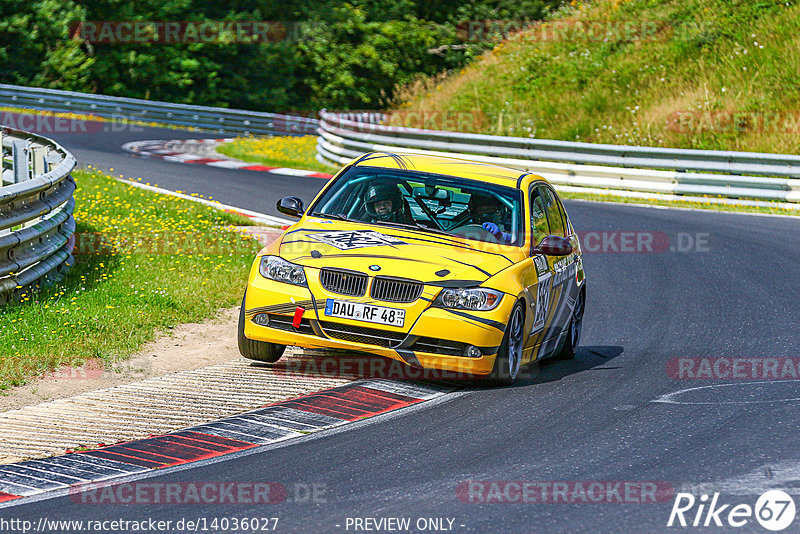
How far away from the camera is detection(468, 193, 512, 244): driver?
363 inches

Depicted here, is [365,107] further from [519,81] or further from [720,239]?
[720,239]

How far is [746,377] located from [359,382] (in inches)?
123

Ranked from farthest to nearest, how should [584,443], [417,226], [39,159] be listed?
1. [39,159]
2. [417,226]
3. [584,443]

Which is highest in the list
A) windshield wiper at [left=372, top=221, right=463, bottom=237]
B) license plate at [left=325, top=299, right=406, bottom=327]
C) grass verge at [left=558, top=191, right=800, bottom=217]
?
windshield wiper at [left=372, top=221, right=463, bottom=237]

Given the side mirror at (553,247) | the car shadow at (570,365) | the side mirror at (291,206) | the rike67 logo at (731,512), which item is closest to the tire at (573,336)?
A: the car shadow at (570,365)

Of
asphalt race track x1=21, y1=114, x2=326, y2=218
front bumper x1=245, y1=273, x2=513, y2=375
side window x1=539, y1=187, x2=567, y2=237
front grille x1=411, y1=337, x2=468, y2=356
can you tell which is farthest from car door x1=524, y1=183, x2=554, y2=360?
asphalt race track x1=21, y1=114, x2=326, y2=218

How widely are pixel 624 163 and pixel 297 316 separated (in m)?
15.4

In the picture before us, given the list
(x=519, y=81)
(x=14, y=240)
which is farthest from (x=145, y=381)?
(x=519, y=81)

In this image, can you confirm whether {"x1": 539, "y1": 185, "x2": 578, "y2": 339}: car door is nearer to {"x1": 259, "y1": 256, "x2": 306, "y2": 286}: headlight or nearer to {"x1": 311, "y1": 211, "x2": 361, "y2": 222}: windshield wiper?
{"x1": 311, "y1": 211, "x2": 361, "y2": 222}: windshield wiper

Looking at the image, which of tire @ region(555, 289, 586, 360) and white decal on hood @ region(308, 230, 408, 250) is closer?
white decal on hood @ region(308, 230, 408, 250)

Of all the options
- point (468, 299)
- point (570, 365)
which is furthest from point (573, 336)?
point (468, 299)

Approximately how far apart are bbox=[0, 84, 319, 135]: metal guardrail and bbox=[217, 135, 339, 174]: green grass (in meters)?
0.85

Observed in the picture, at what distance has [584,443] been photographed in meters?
6.98

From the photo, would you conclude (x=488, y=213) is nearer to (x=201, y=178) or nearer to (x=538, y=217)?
(x=538, y=217)
